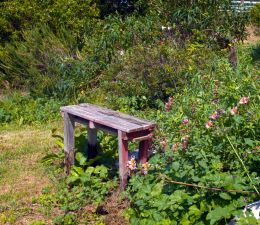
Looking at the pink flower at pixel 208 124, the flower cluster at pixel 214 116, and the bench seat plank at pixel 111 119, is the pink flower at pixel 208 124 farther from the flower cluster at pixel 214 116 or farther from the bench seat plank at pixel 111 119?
the bench seat plank at pixel 111 119

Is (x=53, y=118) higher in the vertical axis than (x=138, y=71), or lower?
lower

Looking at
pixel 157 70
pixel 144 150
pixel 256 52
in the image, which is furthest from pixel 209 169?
pixel 256 52

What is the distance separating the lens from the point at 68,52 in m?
9.88

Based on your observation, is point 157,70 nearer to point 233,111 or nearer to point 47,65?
point 47,65

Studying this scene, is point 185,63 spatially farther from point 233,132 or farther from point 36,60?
point 233,132

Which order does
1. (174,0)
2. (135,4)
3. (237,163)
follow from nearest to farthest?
(237,163), (174,0), (135,4)

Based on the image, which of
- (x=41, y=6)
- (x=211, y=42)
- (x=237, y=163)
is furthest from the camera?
(x=41, y=6)

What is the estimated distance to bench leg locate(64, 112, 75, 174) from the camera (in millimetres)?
5863

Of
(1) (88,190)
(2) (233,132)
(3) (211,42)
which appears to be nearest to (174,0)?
(3) (211,42)

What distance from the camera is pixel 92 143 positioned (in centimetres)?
595

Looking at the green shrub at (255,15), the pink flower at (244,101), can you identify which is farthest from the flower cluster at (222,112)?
the green shrub at (255,15)

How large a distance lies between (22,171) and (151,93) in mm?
2503

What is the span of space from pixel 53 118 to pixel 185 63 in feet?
6.51

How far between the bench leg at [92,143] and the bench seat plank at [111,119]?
8.9 inches
